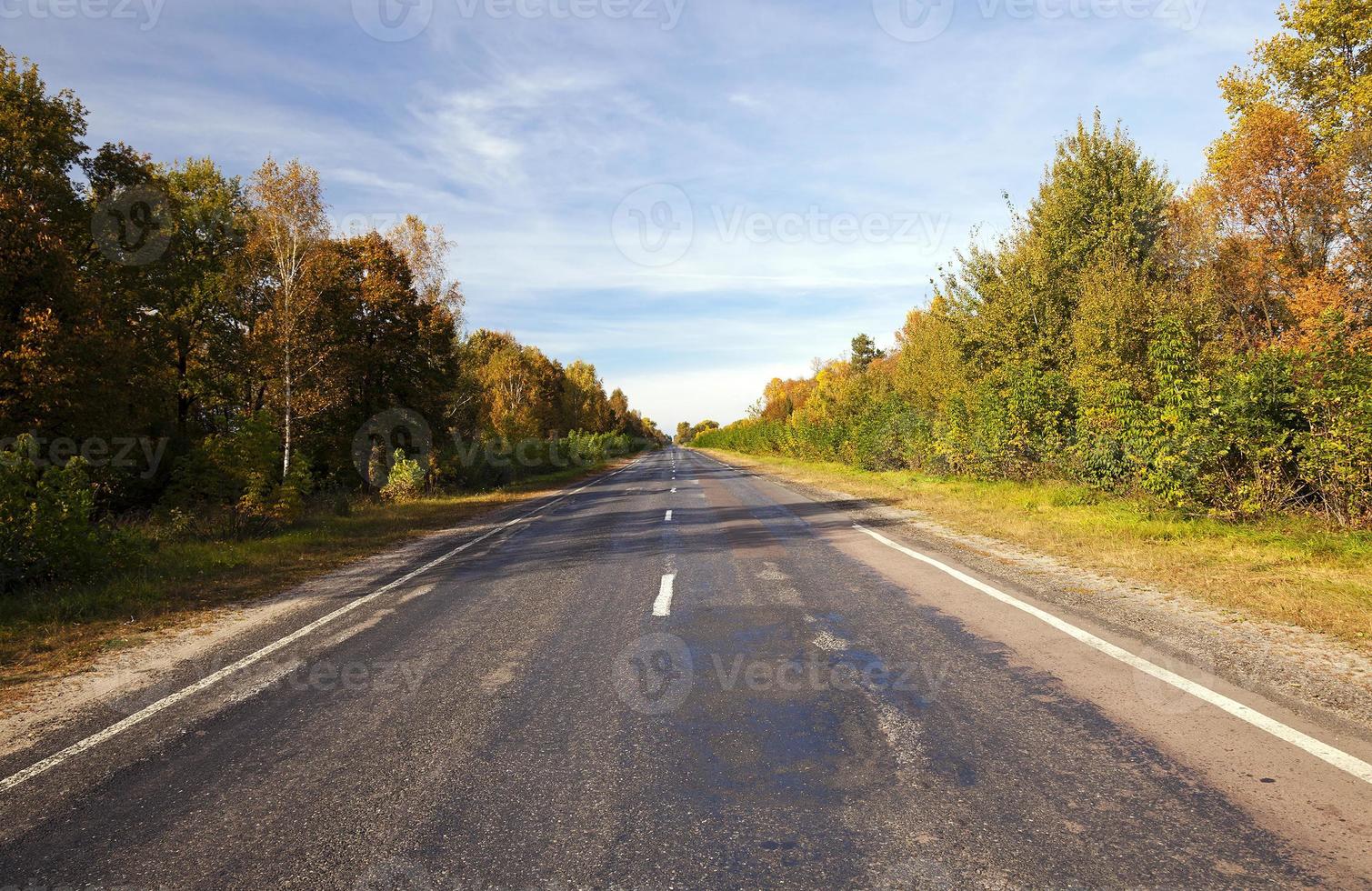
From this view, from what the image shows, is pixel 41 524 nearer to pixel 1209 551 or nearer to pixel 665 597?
pixel 665 597

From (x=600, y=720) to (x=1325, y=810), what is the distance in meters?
3.46

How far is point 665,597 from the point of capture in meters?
7.43

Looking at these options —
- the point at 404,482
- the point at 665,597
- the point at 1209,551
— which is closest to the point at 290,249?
the point at 404,482

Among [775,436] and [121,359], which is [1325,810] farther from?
[775,436]

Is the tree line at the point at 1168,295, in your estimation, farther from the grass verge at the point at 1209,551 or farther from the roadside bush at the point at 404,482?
the roadside bush at the point at 404,482

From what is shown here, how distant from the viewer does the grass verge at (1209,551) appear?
20.8 ft

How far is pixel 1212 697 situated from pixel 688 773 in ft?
11.0

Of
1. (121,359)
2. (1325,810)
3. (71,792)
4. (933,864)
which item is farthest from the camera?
(121,359)

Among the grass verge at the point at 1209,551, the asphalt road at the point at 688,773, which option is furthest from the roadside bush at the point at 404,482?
the asphalt road at the point at 688,773

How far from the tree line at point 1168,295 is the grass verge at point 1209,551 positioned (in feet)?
1.98

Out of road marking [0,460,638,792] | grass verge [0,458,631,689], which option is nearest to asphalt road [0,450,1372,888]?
road marking [0,460,638,792]

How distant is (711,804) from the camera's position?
10.3 ft

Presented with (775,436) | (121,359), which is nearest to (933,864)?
(121,359)

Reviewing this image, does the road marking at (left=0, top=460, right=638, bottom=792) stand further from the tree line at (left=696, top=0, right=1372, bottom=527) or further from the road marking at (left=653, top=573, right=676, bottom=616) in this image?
the tree line at (left=696, top=0, right=1372, bottom=527)
